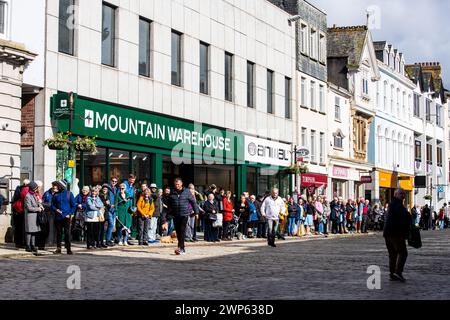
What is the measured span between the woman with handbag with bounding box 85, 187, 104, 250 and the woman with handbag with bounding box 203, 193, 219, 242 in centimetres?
670

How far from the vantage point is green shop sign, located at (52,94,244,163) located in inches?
1083

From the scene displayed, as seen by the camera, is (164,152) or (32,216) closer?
(32,216)

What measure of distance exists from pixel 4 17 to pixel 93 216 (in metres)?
6.38

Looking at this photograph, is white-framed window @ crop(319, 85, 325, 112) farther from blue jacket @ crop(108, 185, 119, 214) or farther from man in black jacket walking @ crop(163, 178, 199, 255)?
man in black jacket walking @ crop(163, 178, 199, 255)

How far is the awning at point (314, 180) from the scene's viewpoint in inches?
1805

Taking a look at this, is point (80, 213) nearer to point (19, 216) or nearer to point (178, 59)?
point (19, 216)

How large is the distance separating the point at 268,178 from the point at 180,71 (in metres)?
10.1

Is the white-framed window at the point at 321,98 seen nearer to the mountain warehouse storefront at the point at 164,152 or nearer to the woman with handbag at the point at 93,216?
the mountain warehouse storefront at the point at 164,152

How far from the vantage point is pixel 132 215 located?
1026 inches

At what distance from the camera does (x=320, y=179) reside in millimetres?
47906

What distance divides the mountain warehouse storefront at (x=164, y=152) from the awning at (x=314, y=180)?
7.35 feet

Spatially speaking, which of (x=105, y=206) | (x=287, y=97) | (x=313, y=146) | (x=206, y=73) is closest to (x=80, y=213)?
(x=105, y=206)

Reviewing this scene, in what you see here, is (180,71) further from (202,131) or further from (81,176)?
(81,176)
